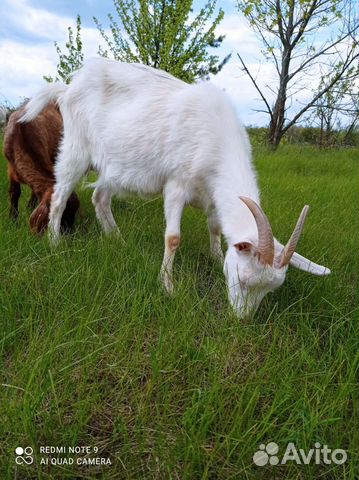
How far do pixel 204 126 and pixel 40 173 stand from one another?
191 centimetres

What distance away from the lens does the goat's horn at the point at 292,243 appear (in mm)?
2449

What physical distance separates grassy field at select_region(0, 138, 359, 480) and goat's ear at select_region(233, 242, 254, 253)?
39 cm

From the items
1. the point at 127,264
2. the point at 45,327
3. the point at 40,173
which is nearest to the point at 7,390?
the point at 45,327

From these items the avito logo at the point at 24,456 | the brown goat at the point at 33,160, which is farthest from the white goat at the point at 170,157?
the avito logo at the point at 24,456

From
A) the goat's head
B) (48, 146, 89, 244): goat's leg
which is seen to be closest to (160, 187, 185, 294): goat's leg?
the goat's head

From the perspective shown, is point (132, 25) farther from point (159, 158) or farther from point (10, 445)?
point (10, 445)

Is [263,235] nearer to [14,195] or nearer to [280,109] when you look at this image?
[14,195]

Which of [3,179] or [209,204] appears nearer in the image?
[209,204]

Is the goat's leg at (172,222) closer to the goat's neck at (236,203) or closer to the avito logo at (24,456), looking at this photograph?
the goat's neck at (236,203)

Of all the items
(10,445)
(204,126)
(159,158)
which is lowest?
(10,445)

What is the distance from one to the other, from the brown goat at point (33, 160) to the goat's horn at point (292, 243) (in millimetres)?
2430

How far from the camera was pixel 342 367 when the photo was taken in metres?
2.41

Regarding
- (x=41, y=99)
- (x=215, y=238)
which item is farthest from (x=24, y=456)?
(x=41, y=99)

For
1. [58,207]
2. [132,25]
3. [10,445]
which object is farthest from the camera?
[132,25]
